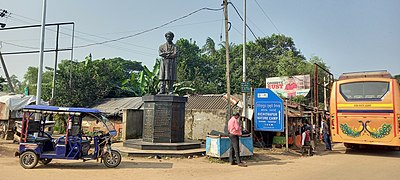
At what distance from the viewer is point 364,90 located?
35.9ft

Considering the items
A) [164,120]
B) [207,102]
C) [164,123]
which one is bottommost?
[164,123]

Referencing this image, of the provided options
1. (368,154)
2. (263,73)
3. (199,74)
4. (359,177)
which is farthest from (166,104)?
(263,73)

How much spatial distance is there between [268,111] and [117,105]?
12184 mm

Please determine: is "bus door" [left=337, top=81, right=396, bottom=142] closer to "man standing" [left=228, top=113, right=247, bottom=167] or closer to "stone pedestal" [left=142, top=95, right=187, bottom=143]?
"man standing" [left=228, top=113, right=247, bottom=167]

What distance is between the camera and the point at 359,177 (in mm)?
7141

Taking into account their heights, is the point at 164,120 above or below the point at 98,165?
above

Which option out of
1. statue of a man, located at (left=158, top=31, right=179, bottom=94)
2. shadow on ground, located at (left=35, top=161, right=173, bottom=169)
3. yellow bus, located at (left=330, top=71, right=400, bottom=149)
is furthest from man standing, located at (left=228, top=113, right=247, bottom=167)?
yellow bus, located at (left=330, top=71, right=400, bottom=149)

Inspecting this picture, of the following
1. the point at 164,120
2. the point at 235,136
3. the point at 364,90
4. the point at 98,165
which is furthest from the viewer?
the point at 164,120

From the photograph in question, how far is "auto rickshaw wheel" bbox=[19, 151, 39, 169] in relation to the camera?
7.81m

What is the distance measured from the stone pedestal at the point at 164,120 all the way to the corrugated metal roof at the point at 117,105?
7586 millimetres

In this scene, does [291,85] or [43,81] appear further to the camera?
[43,81]

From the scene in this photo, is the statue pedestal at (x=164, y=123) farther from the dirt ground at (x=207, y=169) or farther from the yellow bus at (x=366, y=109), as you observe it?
the yellow bus at (x=366, y=109)

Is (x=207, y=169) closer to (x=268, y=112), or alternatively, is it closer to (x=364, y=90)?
(x=268, y=112)

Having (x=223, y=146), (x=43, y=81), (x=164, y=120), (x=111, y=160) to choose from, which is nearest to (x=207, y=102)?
(x=164, y=120)
